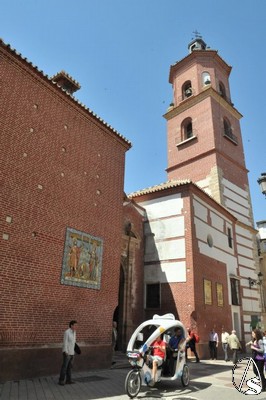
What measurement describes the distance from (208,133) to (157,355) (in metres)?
20.8

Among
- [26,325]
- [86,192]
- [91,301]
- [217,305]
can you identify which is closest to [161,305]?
[217,305]

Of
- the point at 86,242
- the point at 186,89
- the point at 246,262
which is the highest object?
the point at 186,89

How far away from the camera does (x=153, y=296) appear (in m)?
17.6

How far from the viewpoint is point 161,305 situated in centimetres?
1706

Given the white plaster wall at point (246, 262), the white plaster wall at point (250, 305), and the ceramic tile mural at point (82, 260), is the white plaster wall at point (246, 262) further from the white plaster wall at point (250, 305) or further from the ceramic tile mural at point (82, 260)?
the ceramic tile mural at point (82, 260)

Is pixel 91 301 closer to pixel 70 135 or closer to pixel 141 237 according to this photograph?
pixel 70 135

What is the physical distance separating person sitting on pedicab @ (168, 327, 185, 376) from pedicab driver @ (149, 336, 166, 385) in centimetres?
54

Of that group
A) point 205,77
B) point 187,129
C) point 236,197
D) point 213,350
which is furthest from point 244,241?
point 205,77

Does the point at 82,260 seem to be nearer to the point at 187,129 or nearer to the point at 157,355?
the point at 157,355

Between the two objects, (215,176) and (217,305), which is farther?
(215,176)

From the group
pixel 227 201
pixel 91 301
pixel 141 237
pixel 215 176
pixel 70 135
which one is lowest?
pixel 91 301

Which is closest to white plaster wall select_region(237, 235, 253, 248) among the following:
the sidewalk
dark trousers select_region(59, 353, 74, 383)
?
the sidewalk

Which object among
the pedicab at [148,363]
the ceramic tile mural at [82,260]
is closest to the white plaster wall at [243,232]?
the ceramic tile mural at [82,260]

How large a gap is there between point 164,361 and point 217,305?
10860 millimetres
